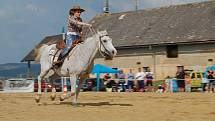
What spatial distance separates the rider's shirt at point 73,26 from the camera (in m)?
15.0

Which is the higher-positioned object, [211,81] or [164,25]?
[164,25]

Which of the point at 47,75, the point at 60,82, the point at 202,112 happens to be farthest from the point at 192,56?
the point at 202,112

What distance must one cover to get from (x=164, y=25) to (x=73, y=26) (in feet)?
138

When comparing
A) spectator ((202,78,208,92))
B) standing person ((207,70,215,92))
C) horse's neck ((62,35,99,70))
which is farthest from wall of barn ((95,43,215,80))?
horse's neck ((62,35,99,70))

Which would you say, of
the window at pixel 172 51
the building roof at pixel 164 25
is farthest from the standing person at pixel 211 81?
the window at pixel 172 51

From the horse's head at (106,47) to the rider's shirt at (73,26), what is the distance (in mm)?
747

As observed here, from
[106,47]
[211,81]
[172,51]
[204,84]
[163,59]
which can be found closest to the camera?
[106,47]

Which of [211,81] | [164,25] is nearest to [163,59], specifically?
[164,25]

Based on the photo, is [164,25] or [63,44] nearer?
[63,44]

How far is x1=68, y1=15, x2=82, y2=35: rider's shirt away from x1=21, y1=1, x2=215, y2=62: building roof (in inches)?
1399

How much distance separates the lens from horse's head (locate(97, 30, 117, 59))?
1446 centimetres

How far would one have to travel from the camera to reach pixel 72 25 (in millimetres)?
15055

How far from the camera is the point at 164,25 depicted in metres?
56.2

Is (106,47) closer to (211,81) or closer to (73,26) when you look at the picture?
(73,26)
